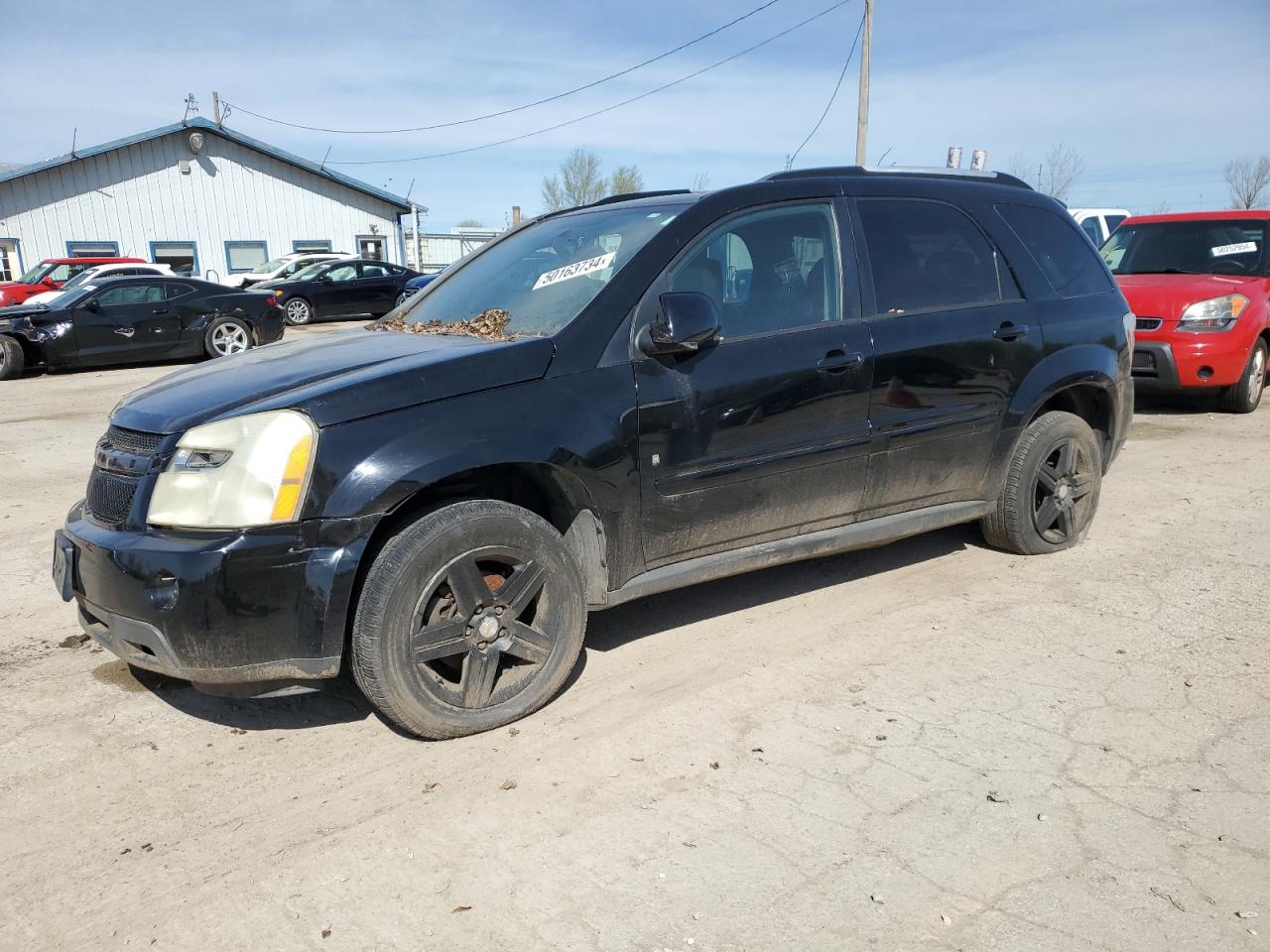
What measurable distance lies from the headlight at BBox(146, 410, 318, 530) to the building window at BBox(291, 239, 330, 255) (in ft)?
100

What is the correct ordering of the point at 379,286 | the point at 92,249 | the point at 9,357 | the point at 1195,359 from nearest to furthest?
the point at 1195,359 < the point at 9,357 < the point at 379,286 < the point at 92,249

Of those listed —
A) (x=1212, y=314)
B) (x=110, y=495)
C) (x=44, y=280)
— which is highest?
(x=44, y=280)

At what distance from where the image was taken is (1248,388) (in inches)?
372

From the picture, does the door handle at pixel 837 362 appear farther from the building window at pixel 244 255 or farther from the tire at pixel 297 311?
the building window at pixel 244 255

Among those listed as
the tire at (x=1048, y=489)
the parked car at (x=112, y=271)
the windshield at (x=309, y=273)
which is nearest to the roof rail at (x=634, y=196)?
the tire at (x=1048, y=489)

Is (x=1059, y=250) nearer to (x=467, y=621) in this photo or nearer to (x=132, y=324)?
(x=467, y=621)

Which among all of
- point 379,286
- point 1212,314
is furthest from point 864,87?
point 1212,314

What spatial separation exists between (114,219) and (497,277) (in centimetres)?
2875

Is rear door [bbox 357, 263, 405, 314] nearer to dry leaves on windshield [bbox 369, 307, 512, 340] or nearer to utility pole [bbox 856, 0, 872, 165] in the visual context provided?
utility pole [bbox 856, 0, 872, 165]

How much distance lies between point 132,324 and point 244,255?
56.5 feet

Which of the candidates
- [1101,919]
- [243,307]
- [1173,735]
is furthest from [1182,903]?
[243,307]

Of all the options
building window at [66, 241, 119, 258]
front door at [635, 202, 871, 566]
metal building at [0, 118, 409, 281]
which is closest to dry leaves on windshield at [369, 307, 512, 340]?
front door at [635, 202, 871, 566]

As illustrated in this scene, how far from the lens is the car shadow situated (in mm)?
3586

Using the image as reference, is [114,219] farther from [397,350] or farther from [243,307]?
[397,350]
